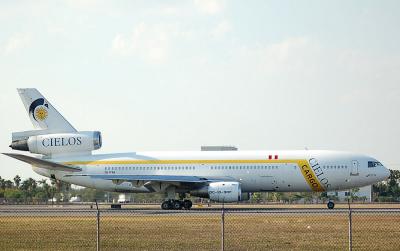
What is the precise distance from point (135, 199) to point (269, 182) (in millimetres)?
30936

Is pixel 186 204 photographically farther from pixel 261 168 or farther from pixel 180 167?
pixel 261 168

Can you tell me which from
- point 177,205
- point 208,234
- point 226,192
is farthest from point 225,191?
point 208,234

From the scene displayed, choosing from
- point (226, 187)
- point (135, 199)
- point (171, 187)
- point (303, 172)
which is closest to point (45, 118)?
point (171, 187)

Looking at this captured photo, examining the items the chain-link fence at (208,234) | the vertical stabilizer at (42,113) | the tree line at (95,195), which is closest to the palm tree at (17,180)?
the tree line at (95,195)

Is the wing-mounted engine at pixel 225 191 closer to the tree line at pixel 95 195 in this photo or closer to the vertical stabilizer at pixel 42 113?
the vertical stabilizer at pixel 42 113

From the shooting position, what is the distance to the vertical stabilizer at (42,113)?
5722cm

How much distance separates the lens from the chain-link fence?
24.1m

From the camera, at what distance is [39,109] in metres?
57.7

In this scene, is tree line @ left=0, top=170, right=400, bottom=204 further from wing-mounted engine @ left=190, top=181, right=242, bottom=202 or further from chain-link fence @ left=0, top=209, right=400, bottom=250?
chain-link fence @ left=0, top=209, right=400, bottom=250

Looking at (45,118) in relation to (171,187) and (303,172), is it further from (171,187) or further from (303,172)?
(303,172)

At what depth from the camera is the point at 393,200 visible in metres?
78.4

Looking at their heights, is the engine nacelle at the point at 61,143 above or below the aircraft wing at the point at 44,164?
above

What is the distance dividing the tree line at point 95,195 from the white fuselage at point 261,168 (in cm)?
1806

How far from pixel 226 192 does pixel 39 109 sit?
51.1 ft
